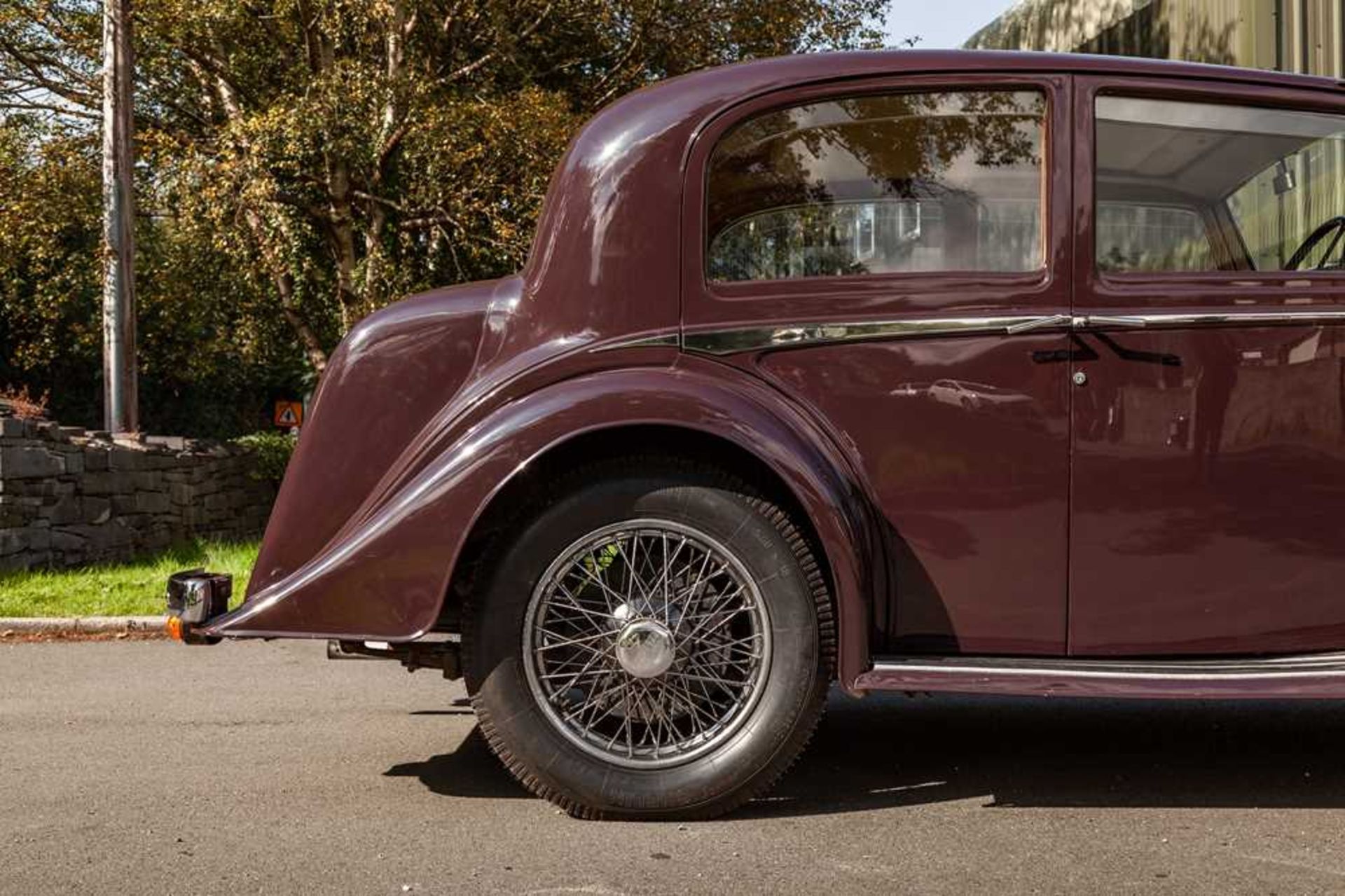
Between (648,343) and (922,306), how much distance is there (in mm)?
740

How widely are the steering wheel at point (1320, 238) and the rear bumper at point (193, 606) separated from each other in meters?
3.12

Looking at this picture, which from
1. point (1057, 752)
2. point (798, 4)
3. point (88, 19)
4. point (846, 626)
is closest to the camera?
point (846, 626)

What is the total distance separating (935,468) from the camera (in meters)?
3.79

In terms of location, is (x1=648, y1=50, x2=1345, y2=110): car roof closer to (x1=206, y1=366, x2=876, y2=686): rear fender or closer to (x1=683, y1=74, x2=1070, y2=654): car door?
(x1=683, y1=74, x2=1070, y2=654): car door

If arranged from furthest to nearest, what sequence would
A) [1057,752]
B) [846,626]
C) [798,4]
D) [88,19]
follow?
1. [798,4]
2. [88,19]
3. [1057,752]
4. [846,626]

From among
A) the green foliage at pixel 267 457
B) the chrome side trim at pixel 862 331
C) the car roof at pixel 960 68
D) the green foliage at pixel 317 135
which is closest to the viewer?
the chrome side trim at pixel 862 331

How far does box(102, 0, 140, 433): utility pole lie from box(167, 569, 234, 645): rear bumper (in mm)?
11095

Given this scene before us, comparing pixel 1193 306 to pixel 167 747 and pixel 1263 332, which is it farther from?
pixel 167 747

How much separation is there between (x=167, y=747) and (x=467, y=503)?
1.69 m

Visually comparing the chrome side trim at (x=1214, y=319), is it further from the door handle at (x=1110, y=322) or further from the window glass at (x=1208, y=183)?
the window glass at (x=1208, y=183)

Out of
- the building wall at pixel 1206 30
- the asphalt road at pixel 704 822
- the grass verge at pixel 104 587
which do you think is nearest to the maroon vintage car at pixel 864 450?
the asphalt road at pixel 704 822

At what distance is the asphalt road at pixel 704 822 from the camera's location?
3.29m

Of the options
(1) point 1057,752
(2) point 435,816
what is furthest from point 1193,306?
(2) point 435,816

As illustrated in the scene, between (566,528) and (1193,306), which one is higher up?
(1193,306)
